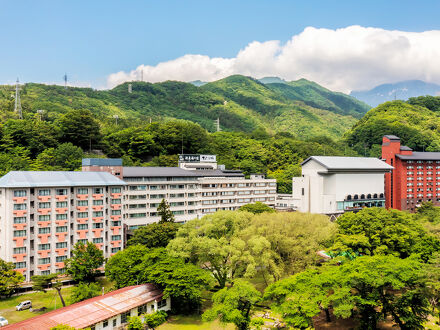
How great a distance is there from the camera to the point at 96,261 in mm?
42594

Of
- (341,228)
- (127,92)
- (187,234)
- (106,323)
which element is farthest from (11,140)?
(127,92)

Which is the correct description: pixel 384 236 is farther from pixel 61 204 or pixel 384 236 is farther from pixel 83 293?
pixel 61 204

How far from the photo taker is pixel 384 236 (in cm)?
4509

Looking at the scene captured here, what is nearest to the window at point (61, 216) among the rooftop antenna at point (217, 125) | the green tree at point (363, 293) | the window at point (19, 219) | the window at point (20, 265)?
the window at point (19, 219)

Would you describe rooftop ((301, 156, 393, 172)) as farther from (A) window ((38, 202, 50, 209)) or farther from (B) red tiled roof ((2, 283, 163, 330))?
(A) window ((38, 202, 50, 209))

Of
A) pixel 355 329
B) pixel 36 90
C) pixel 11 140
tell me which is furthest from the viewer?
pixel 36 90

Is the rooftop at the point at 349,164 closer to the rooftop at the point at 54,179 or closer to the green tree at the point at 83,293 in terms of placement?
the rooftop at the point at 54,179

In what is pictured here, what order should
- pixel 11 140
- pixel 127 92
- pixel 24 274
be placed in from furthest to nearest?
1. pixel 127 92
2. pixel 11 140
3. pixel 24 274

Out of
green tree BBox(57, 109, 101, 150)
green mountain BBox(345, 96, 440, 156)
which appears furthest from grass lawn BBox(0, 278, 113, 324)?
green mountain BBox(345, 96, 440, 156)

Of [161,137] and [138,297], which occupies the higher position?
[161,137]

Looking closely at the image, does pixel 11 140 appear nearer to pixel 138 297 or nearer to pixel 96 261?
pixel 96 261

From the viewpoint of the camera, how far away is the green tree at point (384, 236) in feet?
142

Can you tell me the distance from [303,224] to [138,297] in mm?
22293

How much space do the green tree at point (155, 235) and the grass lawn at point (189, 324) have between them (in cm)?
1303
